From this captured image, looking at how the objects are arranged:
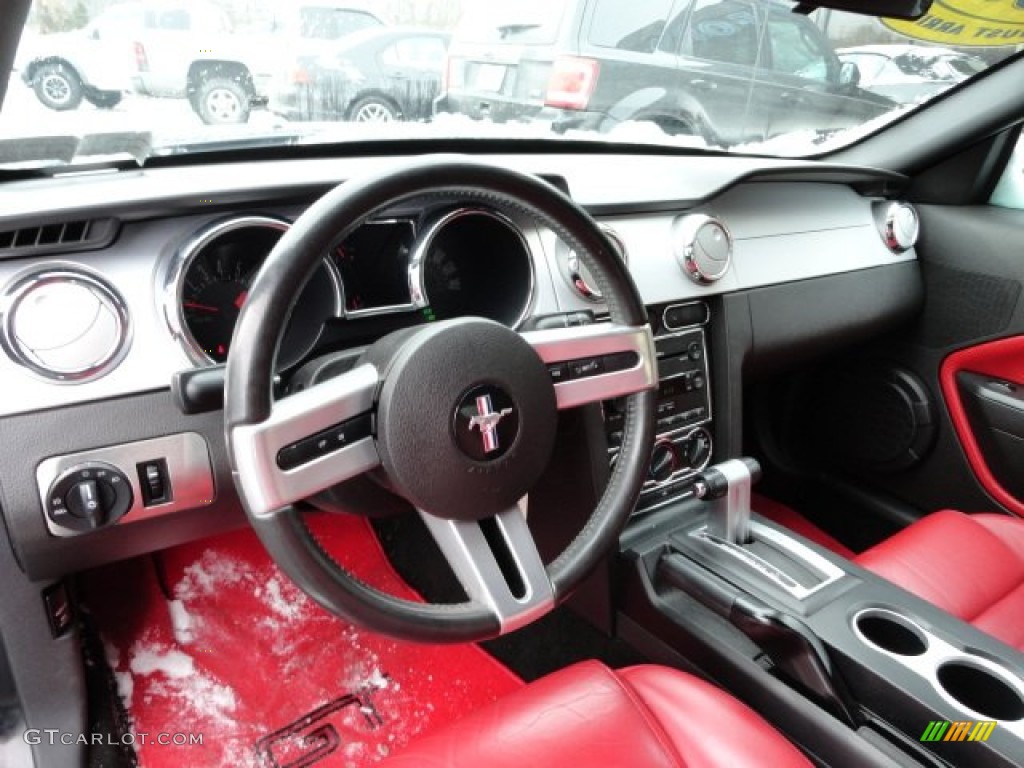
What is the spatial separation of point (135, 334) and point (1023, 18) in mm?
1997

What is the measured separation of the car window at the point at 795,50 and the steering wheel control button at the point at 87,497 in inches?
73.0

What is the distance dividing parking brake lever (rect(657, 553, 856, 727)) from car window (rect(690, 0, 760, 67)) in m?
1.42

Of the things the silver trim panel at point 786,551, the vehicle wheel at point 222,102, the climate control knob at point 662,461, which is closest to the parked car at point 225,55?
the vehicle wheel at point 222,102

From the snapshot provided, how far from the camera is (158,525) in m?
1.13

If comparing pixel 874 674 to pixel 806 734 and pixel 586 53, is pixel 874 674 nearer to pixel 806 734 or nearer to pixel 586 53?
pixel 806 734

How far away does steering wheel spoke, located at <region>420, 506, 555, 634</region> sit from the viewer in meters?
0.88

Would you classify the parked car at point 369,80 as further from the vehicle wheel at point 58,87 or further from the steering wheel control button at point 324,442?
the steering wheel control button at point 324,442

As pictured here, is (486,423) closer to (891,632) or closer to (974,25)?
(891,632)

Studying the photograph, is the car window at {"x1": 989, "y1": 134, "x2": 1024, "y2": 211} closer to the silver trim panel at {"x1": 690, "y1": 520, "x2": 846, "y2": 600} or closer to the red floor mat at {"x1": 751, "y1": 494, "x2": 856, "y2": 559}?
the red floor mat at {"x1": 751, "y1": 494, "x2": 856, "y2": 559}

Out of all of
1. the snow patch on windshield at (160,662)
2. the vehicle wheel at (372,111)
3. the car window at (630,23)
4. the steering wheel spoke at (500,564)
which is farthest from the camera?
the car window at (630,23)

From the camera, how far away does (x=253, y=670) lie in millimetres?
1660

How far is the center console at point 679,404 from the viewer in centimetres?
154

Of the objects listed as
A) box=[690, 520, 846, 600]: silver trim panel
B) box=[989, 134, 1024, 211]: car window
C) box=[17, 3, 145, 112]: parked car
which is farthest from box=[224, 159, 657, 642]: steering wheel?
box=[989, 134, 1024, 211]: car window

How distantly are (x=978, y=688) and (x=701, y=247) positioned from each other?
2.84 ft
